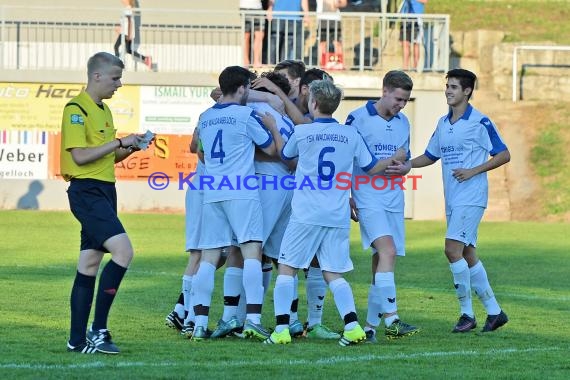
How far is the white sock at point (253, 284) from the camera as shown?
9914 millimetres

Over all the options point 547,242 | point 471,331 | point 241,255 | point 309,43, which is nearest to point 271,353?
point 241,255

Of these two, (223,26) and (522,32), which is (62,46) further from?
(522,32)

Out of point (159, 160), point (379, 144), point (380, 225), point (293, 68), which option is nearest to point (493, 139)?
point (379, 144)

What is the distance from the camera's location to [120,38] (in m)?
29.2

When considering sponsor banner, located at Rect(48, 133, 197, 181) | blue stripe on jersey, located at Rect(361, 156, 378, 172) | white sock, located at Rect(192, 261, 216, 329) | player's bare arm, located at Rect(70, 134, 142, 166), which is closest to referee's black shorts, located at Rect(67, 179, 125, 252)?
player's bare arm, located at Rect(70, 134, 142, 166)

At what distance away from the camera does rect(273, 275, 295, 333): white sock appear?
382 inches

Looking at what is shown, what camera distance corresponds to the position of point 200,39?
3034cm

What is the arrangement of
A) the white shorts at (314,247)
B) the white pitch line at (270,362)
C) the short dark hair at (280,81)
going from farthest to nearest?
the short dark hair at (280,81) < the white shorts at (314,247) < the white pitch line at (270,362)

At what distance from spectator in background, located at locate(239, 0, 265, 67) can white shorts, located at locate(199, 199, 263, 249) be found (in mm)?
18898

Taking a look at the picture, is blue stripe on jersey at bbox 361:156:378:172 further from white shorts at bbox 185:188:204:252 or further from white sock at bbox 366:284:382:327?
white shorts at bbox 185:188:204:252

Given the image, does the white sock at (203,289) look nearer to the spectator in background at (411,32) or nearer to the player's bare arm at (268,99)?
the player's bare arm at (268,99)

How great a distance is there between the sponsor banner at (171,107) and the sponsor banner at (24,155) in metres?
2.37

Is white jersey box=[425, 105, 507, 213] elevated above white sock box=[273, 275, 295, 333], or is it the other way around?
white jersey box=[425, 105, 507, 213]

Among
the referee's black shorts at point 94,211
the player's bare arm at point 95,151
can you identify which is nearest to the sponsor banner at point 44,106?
the referee's black shorts at point 94,211
